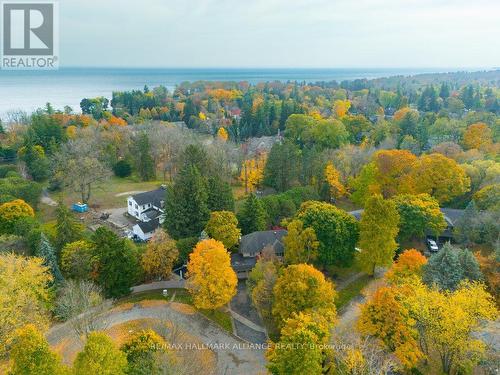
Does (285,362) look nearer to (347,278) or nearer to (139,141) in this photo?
(347,278)

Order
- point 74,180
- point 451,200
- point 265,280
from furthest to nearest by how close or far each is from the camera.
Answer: point 74,180, point 451,200, point 265,280

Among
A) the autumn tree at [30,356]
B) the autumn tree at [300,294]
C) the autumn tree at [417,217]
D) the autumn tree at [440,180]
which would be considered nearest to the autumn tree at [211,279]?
the autumn tree at [300,294]

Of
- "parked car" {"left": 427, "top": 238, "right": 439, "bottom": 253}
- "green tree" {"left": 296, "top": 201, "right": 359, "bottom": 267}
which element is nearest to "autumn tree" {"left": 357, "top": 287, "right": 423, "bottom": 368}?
"green tree" {"left": 296, "top": 201, "right": 359, "bottom": 267}

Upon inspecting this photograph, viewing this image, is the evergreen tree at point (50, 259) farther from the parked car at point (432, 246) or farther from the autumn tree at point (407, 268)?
the parked car at point (432, 246)

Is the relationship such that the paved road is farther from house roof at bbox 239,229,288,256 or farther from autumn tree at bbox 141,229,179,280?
house roof at bbox 239,229,288,256

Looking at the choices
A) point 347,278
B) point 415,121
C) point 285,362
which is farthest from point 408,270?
point 415,121

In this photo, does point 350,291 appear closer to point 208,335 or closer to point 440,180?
point 208,335
